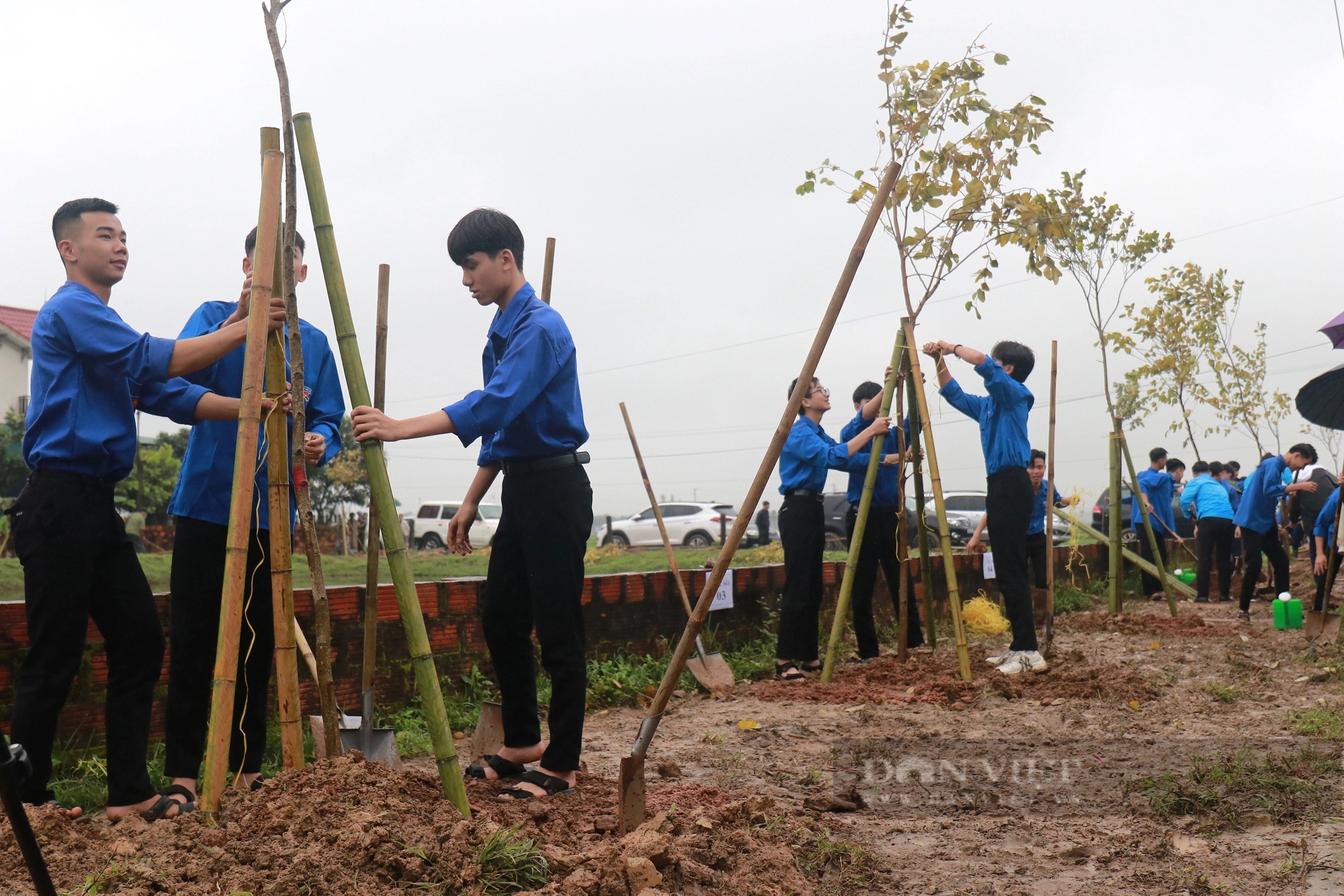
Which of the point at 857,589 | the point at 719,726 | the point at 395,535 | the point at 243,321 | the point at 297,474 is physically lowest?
the point at 719,726

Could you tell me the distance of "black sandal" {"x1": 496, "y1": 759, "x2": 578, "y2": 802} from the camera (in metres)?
3.23

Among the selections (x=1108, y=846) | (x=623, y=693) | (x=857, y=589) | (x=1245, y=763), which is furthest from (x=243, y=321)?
(x=857, y=589)

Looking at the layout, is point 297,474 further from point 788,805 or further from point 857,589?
point 857,589

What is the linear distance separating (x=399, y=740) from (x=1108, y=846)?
110 inches

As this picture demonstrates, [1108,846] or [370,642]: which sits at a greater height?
[370,642]

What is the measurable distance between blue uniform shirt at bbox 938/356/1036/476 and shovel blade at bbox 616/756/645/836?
12.5 ft

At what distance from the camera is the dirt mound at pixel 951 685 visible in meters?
5.34

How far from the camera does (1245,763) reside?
377cm

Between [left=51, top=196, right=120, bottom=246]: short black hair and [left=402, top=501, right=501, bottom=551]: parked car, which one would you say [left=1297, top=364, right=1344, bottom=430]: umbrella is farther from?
[left=402, top=501, right=501, bottom=551]: parked car

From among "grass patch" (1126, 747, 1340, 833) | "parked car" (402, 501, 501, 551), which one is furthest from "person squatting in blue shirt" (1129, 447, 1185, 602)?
"parked car" (402, 501, 501, 551)

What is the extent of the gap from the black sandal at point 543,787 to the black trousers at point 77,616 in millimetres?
1038

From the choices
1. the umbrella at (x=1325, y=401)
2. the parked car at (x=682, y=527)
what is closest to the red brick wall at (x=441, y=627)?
the umbrella at (x=1325, y=401)

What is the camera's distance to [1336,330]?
7.79m

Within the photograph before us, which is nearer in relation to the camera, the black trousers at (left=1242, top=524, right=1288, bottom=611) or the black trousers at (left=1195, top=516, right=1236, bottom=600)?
the black trousers at (left=1242, top=524, right=1288, bottom=611)
